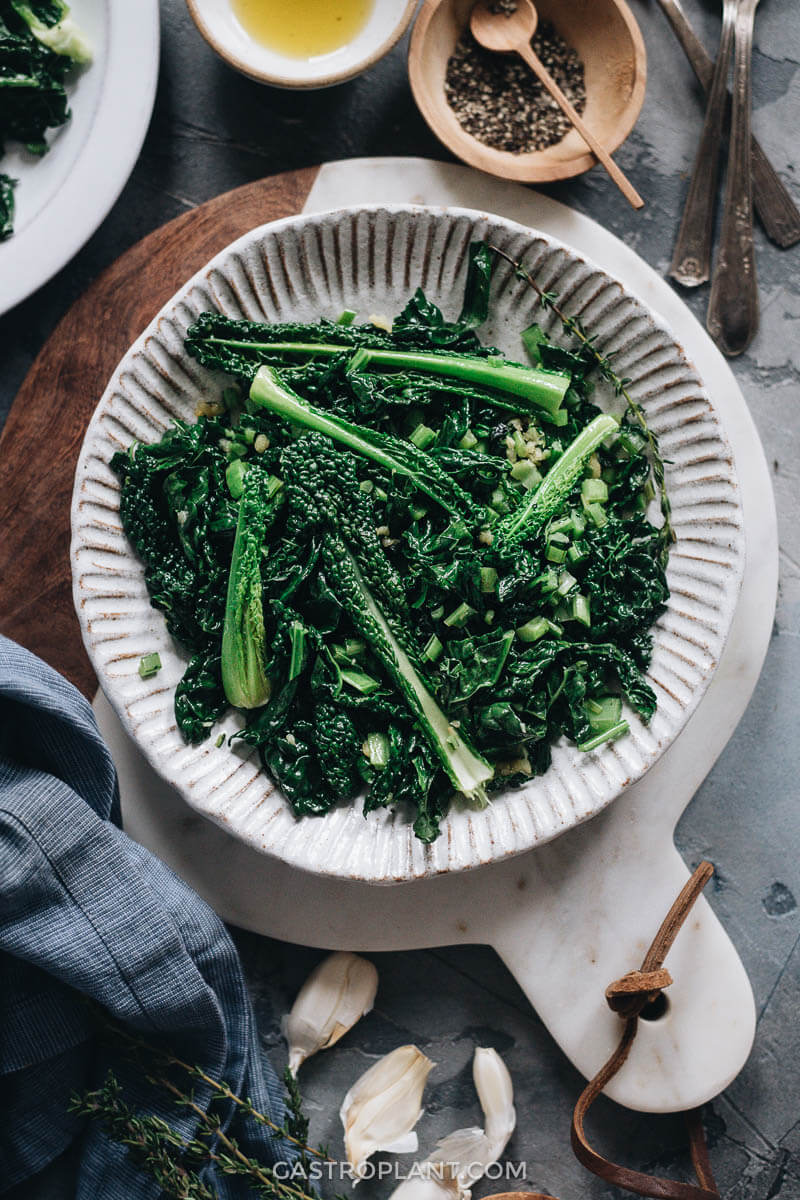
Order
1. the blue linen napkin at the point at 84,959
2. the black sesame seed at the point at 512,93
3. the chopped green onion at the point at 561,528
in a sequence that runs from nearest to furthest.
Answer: the blue linen napkin at the point at 84,959
the chopped green onion at the point at 561,528
the black sesame seed at the point at 512,93

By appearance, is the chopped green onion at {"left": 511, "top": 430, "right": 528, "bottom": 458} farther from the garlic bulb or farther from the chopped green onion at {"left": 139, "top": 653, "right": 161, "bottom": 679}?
the garlic bulb

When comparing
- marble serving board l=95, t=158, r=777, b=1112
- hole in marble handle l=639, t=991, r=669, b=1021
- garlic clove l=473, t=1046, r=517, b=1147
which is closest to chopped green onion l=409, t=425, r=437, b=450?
marble serving board l=95, t=158, r=777, b=1112

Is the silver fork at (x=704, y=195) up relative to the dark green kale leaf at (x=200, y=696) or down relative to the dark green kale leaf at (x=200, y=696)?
up

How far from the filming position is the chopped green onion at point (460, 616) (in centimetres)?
286

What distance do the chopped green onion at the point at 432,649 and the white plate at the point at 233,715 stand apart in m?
0.51

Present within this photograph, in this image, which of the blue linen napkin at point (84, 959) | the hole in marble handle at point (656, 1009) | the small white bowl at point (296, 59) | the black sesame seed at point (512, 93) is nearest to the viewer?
the blue linen napkin at point (84, 959)

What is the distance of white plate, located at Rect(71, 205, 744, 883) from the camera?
9.20ft

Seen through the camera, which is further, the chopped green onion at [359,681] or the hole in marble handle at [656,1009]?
the hole in marble handle at [656,1009]

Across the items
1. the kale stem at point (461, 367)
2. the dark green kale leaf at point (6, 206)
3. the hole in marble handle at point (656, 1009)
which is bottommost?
the hole in marble handle at point (656, 1009)

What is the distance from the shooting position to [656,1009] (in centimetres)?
318

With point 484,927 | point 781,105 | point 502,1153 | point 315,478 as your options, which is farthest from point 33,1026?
point 781,105

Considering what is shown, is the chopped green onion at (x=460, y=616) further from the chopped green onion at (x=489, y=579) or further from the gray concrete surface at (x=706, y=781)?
the gray concrete surface at (x=706, y=781)

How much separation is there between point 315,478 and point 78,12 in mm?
2032

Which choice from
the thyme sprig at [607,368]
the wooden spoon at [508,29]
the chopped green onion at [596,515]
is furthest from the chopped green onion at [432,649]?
the wooden spoon at [508,29]
